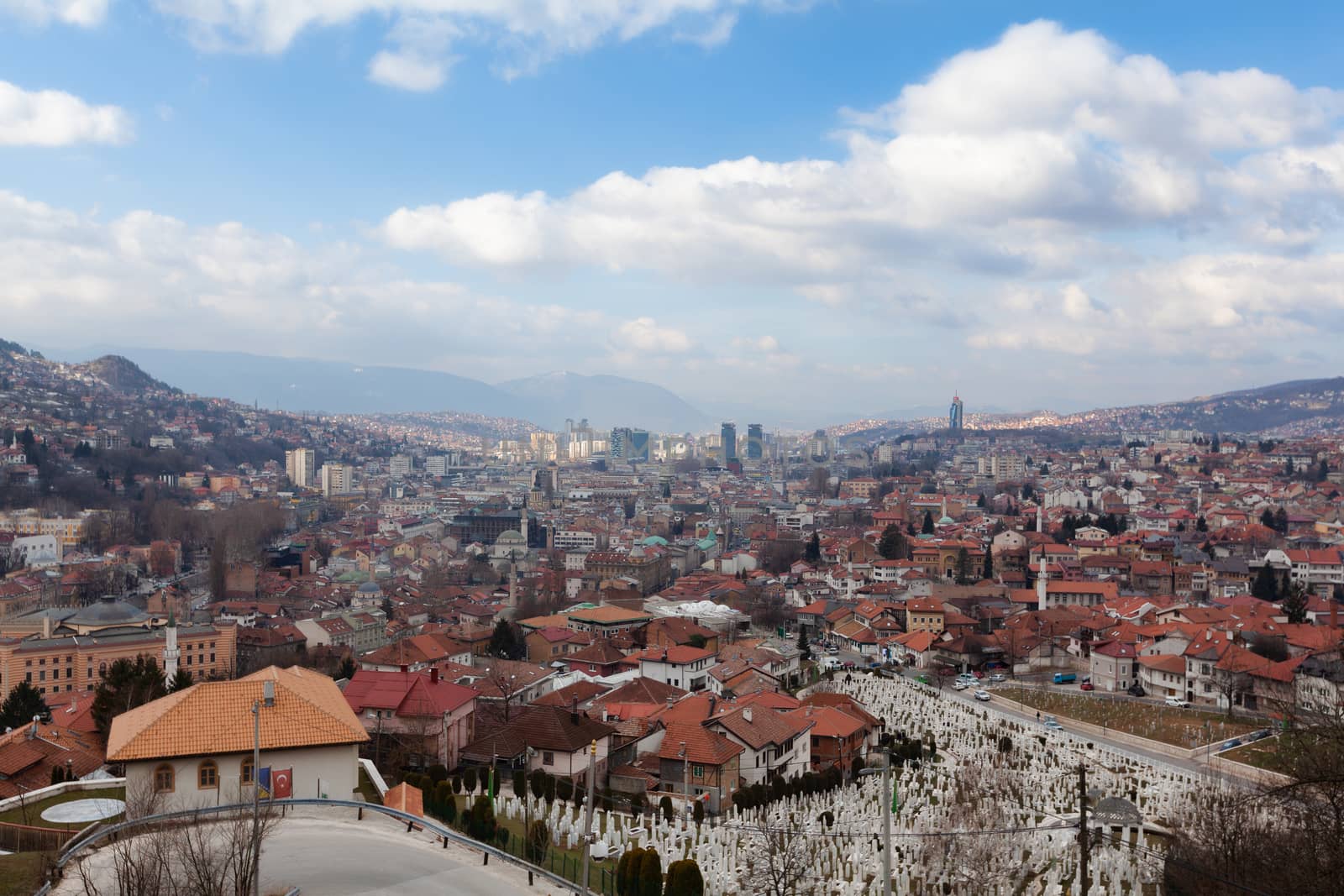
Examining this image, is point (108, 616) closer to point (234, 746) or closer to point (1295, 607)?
point (234, 746)

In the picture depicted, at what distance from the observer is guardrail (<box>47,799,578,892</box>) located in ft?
29.9

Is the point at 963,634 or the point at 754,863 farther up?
the point at 754,863

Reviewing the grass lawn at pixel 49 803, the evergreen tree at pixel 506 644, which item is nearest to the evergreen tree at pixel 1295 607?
the evergreen tree at pixel 506 644

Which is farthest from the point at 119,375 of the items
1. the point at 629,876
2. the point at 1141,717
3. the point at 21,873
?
the point at 629,876

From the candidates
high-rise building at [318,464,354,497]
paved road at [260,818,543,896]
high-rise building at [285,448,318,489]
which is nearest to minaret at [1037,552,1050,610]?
paved road at [260,818,543,896]

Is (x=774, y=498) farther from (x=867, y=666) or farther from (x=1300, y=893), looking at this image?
(x=1300, y=893)

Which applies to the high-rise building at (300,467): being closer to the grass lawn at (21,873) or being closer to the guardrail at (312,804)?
the guardrail at (312,804)

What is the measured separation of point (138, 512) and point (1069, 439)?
116 metres

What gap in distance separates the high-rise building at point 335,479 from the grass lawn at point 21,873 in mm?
99487

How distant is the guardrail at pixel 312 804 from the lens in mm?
9102

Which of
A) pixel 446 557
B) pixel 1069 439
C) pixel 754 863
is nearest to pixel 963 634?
pixel 754 863

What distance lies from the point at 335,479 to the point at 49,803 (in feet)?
328

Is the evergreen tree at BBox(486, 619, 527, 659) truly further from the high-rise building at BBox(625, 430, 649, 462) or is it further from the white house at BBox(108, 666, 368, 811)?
the high-rise building at BBox(625, 430, 649, 462)

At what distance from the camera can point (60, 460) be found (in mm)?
77812
